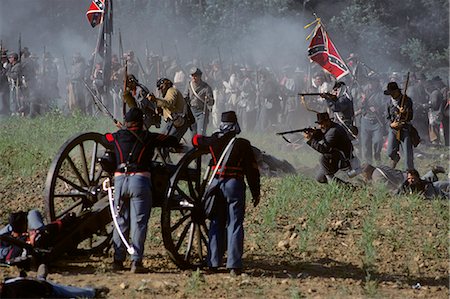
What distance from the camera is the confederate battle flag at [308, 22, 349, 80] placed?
18953 millimetres

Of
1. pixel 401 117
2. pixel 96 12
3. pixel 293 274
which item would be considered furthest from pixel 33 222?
pixel 96 12

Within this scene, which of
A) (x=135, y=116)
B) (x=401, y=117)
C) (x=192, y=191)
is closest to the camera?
(x=135, y=116)

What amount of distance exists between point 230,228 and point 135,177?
44.5 inches

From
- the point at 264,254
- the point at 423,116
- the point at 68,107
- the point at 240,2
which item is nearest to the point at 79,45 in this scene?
the point at 240,2

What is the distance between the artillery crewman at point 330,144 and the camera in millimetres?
15266

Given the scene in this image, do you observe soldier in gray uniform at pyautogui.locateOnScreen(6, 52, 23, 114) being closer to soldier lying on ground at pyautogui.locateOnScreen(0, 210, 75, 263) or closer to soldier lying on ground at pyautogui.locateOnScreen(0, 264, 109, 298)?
soldier lying on ground at pyautogui.locateOnScreen(0, 210, 75, 263)

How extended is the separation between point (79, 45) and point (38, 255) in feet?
94.6

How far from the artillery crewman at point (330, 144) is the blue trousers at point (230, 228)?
15.1 ft

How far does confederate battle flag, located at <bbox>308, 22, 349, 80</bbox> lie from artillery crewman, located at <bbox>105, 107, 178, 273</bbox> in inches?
350

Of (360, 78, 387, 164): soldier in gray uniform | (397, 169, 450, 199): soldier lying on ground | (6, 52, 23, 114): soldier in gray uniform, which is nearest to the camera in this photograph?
(397, 169, 450, 199): soldier lying on ground

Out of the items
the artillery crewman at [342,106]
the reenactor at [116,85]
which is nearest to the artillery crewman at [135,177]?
the artillery crewman at [342,106]

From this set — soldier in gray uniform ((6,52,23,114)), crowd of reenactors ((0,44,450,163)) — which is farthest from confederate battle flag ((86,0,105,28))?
soldier in gray uniform ((6,52,23,114))

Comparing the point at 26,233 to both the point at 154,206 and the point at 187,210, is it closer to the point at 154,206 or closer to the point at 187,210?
the point at 154,206

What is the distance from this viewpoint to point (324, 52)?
→ 19094 millimetres
